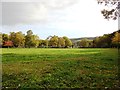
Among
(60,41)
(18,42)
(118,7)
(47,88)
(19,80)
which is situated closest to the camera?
(47,88)

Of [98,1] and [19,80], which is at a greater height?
[98,1]

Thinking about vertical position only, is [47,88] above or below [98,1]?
below

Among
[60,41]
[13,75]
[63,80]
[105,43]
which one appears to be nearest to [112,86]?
[63,80]

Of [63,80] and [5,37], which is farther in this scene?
[5,37]

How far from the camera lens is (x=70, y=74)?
17047 millimetres

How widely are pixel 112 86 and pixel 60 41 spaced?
156 m

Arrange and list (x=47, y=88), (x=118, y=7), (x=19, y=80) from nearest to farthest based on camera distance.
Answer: (x=47, y=88) → (x=19, y=80) → (x=118, y=7)

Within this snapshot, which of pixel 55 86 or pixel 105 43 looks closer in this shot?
pixel 55 86

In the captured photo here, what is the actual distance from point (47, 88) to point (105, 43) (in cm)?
10270

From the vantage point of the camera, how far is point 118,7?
66.3ft

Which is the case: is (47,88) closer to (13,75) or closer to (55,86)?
(55,86)

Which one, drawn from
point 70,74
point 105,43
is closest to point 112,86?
point 70,74

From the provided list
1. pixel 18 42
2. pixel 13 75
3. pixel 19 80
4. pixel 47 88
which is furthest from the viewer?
pixel 18 42

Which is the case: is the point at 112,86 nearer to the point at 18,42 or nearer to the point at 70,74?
the point at 70,74
